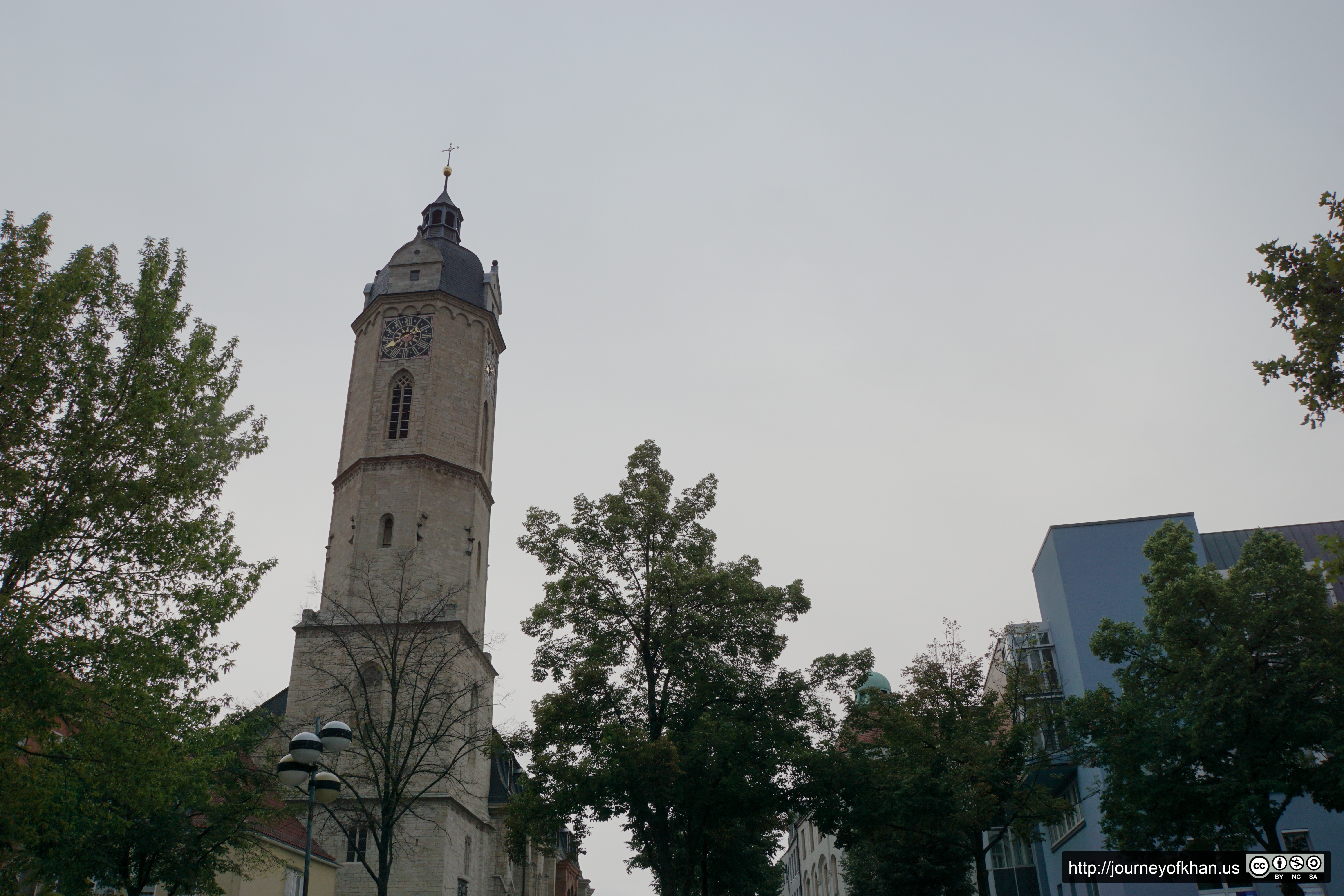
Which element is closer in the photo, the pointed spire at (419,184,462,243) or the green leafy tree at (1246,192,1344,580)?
the green leafy tree at (1246,192,1344,580)

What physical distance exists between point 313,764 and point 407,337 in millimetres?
28066

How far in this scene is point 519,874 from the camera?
48.8 m

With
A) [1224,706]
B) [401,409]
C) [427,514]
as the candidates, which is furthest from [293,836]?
[1224,706]

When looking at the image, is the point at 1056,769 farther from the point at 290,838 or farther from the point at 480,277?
the point at 480,277

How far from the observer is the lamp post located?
1348 cm

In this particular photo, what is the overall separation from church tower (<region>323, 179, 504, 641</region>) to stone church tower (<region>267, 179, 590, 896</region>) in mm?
57

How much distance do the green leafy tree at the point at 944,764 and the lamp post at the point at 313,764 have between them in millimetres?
9743

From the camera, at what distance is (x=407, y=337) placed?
132ft

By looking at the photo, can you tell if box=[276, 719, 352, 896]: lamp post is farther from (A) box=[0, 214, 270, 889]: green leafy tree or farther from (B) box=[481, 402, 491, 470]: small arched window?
(B) box=[481, 402, 491, 470]: small arched window

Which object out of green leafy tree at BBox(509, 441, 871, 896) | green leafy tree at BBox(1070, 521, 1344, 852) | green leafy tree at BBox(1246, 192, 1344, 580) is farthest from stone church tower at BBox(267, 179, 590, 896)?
green leafy tree at BBox(1246, 192, 1344, 580)

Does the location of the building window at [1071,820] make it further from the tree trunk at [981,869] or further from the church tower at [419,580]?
the church tower at [419,580]

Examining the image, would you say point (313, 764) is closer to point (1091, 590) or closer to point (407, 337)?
point (1091, 590)

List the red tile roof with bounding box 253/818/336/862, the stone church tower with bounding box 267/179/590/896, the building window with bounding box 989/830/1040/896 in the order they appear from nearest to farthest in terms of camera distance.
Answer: the red tile roof with bounding box 253/818/336/862, the stone church tower with bounding box 267/179/590/896, the building window with bounding box 989/830/1040/896

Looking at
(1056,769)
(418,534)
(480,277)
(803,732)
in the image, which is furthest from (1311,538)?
(480,277)
